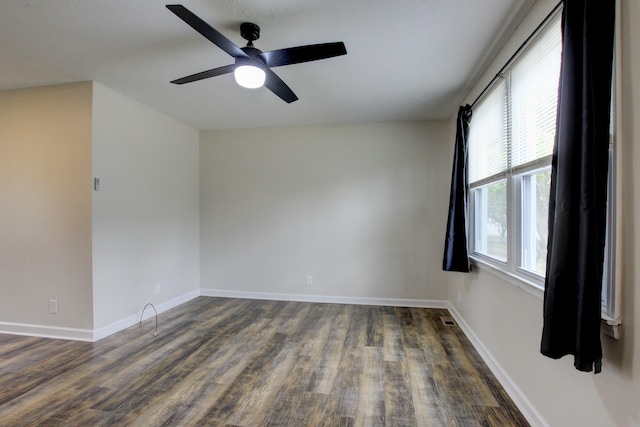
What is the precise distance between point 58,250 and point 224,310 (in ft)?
6.07

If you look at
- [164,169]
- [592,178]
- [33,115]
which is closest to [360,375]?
[592,178]

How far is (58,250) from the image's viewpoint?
3.01 metres

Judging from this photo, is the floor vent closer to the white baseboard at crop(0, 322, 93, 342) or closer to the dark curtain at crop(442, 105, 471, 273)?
the dark curtain at crop(442, 105, 471, 273)

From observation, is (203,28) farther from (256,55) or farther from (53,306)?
(53,306)

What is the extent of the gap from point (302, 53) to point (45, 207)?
3.01 meters

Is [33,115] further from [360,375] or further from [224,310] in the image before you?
[360,375]

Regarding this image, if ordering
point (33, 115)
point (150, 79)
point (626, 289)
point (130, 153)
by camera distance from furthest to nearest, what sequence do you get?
point (130, 153) → point (33, 115) → point (150, 79) → point (626, 289)

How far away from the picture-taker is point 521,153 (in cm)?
201

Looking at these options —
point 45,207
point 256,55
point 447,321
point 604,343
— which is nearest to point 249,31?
point 256,55

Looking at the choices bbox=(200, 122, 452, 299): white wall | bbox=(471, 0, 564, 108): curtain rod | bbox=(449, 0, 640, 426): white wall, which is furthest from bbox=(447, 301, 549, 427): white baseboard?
bbox=(471, 0, 564, 108): curtain rod

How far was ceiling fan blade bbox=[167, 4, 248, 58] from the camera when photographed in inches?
59.8

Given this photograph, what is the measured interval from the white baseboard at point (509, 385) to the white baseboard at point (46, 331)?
358 centimetres

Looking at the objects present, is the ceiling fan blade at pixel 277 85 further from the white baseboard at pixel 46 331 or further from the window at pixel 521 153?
the white baseboard at pixel 46 331

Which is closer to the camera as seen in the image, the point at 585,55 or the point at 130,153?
the point at 585,55
